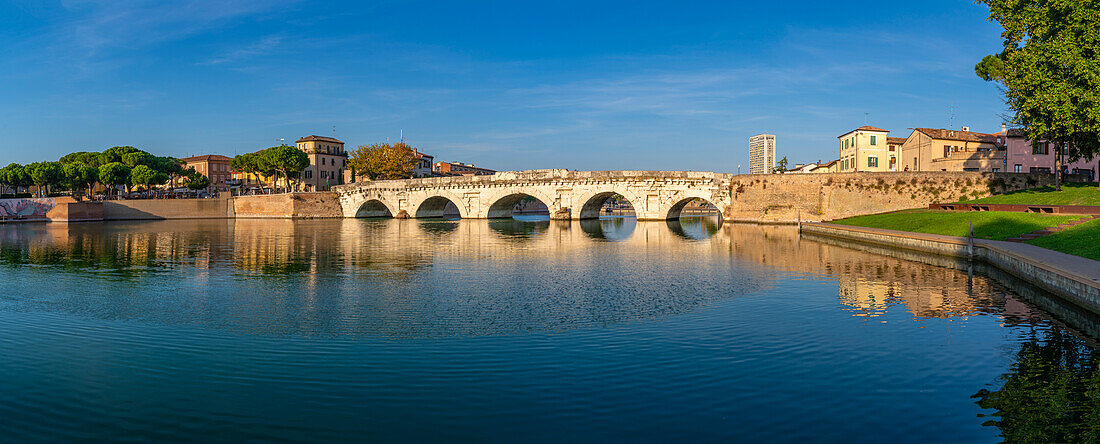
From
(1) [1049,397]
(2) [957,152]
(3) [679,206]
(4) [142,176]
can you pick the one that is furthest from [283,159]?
(1) [1049,397]

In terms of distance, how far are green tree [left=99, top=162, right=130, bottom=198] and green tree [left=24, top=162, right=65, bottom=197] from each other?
268 inches

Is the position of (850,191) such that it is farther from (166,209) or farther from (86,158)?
(86,158)

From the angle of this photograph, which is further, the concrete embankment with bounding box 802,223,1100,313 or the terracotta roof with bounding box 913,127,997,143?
the terracotta roof with bounding box 913,127,997,143

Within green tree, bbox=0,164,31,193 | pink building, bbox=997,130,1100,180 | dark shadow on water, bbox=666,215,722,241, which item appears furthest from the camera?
green tree, bbox=0,164,31,193

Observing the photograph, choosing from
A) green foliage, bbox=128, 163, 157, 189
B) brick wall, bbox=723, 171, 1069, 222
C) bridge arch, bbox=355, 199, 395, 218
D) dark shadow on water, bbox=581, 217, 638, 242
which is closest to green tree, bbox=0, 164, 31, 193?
green foliage, bbox=128, 163, 157, 189

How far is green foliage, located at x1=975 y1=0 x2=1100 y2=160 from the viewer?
110ft

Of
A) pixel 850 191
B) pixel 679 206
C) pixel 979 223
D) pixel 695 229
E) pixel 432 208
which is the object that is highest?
pixel 850 191

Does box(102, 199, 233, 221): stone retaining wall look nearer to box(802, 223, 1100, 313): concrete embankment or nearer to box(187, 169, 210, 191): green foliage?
box(187, 169, 210, 191): green foliage

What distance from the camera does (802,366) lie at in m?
11.3

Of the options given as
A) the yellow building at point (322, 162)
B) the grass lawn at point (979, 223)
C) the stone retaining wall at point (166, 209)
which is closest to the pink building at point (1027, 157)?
the grass lawn at point (979, 223)

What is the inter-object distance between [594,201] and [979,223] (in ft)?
151

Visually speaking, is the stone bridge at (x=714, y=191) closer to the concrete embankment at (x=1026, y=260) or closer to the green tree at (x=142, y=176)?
the concrete embankment at (x=1026, y=260)

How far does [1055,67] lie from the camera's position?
3594cm

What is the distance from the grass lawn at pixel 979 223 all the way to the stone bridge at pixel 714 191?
13939 mm
